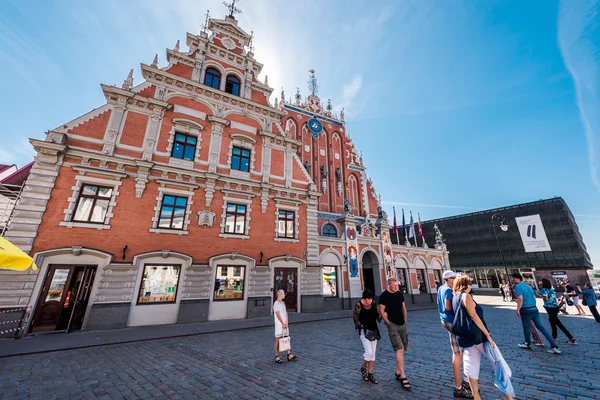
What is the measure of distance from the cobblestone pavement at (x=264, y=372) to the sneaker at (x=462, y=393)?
0.51ft

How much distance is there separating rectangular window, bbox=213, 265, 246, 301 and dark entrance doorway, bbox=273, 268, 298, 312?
6.88ft

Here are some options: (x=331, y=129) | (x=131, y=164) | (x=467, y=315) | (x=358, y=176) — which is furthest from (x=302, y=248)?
(x=331, y=129)

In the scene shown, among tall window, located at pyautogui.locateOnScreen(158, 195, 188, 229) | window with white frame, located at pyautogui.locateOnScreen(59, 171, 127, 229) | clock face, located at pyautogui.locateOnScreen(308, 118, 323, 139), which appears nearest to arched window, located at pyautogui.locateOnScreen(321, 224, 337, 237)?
clock face, located at pyautogui.locateOnScreen(308, 118, 323, 139)

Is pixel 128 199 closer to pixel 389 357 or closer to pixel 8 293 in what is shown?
pixel 8 293

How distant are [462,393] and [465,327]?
126 cm

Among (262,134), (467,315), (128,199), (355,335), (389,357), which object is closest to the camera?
(467,315)

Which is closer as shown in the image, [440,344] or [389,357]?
[389,357]

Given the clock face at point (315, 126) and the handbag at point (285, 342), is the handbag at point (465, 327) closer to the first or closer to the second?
the handbag at point (285, 342)

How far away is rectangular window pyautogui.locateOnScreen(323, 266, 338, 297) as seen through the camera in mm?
17225

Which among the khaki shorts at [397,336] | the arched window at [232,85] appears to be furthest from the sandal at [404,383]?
the arched window at [232,85]

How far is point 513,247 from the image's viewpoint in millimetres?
39875

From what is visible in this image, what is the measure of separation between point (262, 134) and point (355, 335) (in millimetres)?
13034

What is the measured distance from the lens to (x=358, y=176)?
26656 mm

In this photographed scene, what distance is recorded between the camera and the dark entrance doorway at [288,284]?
1430cm
